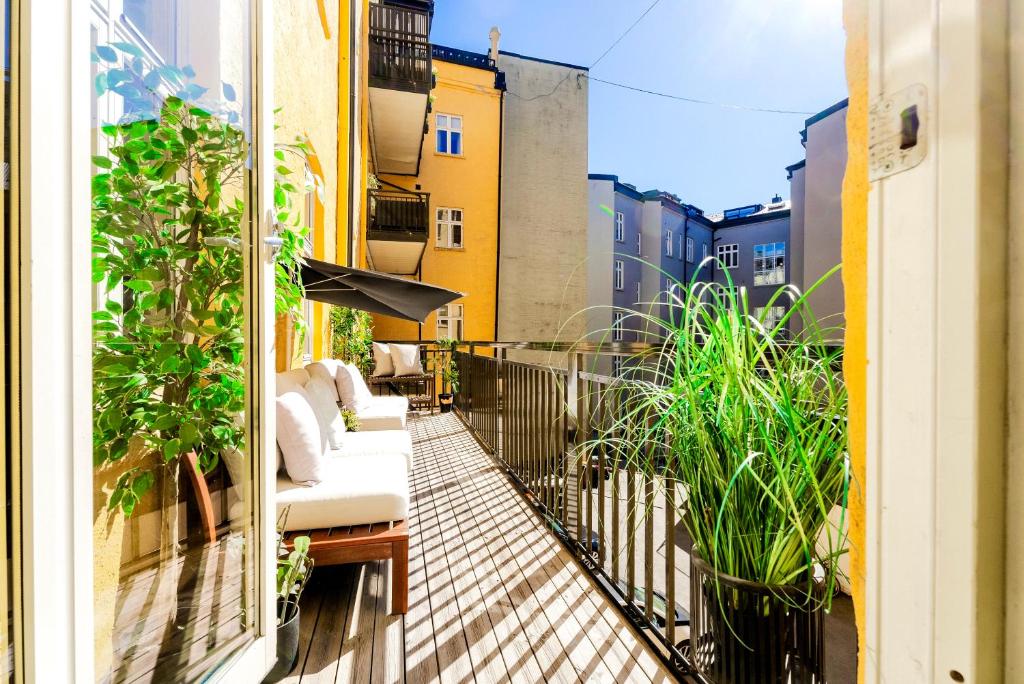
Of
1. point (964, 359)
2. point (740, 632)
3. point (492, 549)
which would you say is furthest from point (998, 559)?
point (492, 549)

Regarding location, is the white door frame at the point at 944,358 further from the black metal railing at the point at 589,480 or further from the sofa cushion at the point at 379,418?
the sofa cushion at the point at 379,418

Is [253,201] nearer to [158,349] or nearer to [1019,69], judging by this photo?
[158,349]

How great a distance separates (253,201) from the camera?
1.46m

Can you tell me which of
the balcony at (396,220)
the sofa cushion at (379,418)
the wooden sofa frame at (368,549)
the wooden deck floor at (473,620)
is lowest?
the wooden deck floor at (473,620)

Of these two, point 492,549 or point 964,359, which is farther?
point 492,549

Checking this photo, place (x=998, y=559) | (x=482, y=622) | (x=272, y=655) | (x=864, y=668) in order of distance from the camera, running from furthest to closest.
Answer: (x=482, y=622) < (x=272, y=655) < (x=864, y=668) < (x=998, y=559)

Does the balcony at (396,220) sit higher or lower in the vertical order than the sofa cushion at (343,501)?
higher

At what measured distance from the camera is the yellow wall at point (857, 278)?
2.31 feet

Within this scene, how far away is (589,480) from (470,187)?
38.2ft

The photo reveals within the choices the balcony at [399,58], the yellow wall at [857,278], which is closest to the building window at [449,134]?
the balcony at [399,58]

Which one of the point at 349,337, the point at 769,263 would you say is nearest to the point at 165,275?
the point at 349,337

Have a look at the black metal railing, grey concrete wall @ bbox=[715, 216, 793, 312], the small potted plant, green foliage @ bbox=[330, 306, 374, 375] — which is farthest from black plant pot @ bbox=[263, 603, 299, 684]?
grey concrete wall @ bbox=[715, 216, 793, 312]

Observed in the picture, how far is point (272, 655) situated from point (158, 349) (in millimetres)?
983

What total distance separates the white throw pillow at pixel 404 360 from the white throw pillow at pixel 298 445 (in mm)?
5973
